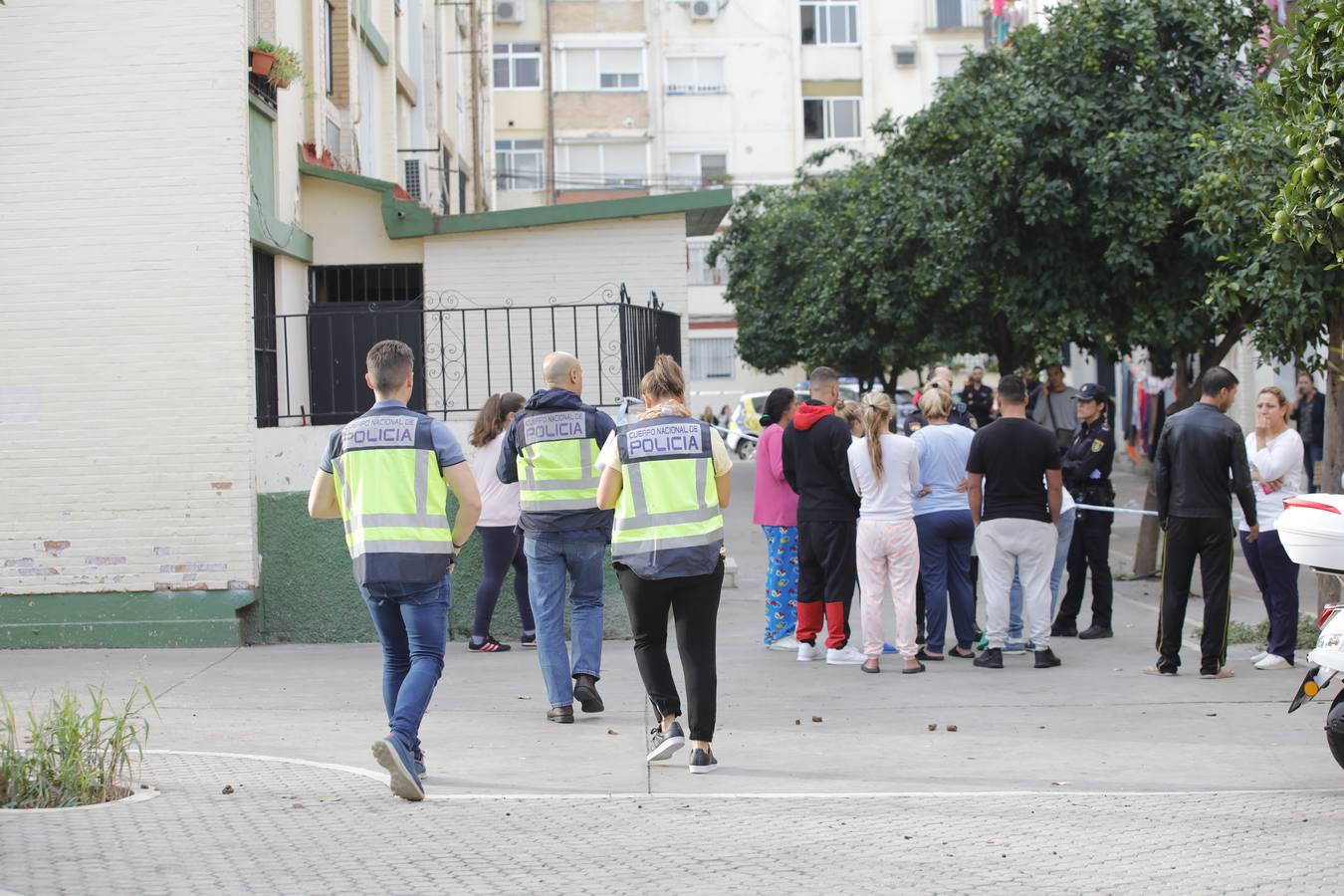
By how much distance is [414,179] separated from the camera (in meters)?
20.7

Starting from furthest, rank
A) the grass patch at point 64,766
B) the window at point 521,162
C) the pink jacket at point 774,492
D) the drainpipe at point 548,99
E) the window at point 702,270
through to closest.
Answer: the window at point 702,270 → the window at point 521,162 → the drainpipe at point 548,99 → the pink jacket at point 774,492 → the grass patch at point 64,766

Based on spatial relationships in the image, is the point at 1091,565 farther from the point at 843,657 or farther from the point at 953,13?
the point at 953,13

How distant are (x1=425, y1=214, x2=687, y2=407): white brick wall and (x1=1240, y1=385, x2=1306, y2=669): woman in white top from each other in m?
5.49

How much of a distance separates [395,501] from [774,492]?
4.51 m

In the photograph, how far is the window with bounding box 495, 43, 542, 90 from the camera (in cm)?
4944

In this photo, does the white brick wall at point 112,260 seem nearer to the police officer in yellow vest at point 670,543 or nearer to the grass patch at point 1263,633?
the police officer in yellow vest at point 670,543

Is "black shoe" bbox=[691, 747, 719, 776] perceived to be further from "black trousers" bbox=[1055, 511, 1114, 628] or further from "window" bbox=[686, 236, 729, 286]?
"window" bbox=[686, 236, 729, 286]

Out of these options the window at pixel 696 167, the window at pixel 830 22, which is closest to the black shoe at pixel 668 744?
the window at pixel 696 167

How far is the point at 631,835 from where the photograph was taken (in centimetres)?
593

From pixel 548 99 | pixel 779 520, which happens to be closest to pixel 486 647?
pixel 779 520

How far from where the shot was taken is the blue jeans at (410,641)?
660 cm

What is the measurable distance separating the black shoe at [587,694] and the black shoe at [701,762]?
4.50 ft

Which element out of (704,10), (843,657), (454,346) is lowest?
(843,657)

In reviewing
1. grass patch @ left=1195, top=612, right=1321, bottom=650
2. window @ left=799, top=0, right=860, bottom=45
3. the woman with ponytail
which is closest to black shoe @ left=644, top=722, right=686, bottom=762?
the woman with ponytail
